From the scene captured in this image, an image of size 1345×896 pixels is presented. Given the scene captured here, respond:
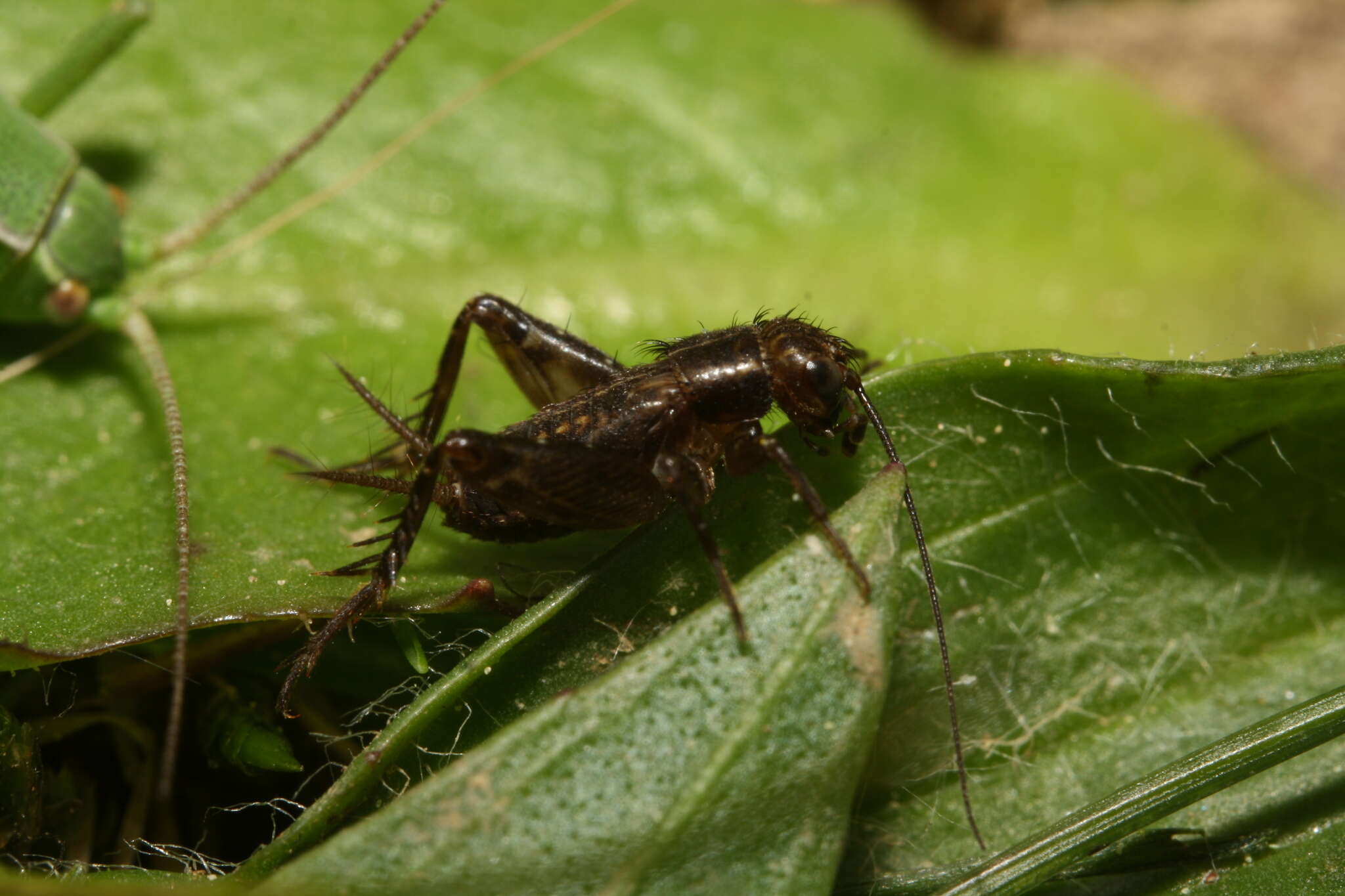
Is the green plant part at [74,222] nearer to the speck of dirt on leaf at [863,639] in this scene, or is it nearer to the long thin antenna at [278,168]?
the long thin antenna at [278,168]

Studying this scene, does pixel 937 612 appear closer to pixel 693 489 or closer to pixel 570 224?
pixel 693 489

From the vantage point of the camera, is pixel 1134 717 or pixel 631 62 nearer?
pixel 1134 717

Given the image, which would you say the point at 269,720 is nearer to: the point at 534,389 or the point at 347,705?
the point at 347,705

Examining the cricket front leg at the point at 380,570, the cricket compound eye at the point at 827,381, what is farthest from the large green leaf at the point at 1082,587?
the cricket front leg at the point at 380,570

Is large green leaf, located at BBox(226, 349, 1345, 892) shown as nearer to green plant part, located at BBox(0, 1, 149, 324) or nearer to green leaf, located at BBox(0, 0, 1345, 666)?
green leaf, located at BBox(0, 0, 1345, 666)

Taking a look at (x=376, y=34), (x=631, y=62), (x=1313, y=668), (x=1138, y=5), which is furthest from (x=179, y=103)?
(x=1138, y=5)

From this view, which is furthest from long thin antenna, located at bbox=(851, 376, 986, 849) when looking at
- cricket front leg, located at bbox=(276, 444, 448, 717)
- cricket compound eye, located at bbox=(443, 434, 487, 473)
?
cricket front leg, located at bbox=(276, 444, 448, 717)
